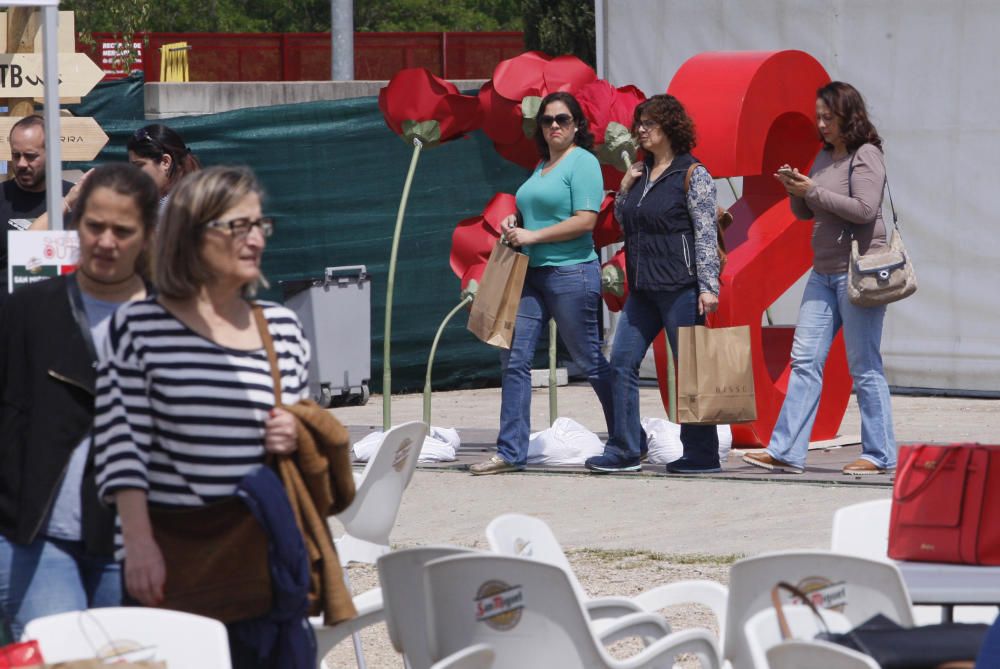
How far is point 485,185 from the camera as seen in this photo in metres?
12.2

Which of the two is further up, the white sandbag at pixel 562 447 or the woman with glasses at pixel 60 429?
the woman with glasses at pixel 60 429

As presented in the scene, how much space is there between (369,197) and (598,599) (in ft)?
26.3

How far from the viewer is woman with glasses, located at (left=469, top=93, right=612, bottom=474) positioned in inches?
295

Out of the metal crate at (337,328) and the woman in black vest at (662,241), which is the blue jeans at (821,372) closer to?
the woman in black vest at (662,241)

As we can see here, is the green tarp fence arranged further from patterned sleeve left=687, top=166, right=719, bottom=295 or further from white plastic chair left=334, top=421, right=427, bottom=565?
white plastic chair left=334, top=421, right=427, bottom=565

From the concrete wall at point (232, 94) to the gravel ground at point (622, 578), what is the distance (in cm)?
1095

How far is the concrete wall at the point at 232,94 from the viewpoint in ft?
55.9

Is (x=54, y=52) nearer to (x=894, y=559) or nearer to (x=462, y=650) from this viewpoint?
(x=462, y=650)

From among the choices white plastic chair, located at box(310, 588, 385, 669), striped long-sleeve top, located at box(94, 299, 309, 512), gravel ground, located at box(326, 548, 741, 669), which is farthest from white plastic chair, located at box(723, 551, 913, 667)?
gravel ground, located at box(326, 548, 741, 669)

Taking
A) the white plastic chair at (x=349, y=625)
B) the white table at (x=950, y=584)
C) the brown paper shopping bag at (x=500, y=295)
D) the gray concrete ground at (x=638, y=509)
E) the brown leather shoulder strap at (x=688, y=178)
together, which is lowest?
the gray concrete ground at (x=638, y=509)

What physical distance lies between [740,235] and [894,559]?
4.81 m

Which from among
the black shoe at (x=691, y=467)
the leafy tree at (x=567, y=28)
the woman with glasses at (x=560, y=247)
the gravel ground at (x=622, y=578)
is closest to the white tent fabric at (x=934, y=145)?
the black shoe at (x=691, y=467)

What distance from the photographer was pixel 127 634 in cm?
303

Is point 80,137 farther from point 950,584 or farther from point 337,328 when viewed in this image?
point 337,328
